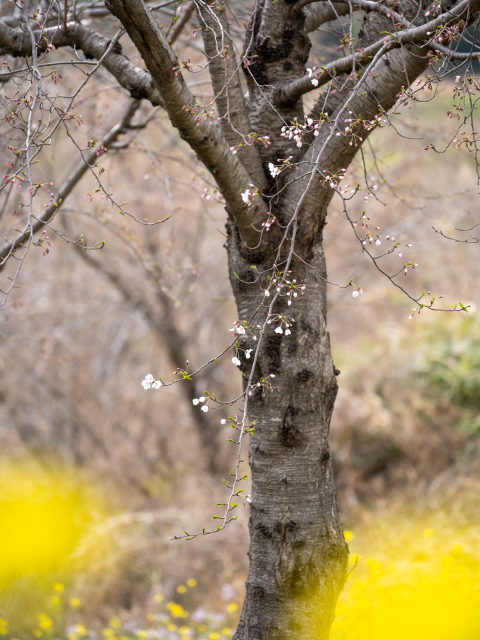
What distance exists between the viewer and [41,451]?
5734 millimetres

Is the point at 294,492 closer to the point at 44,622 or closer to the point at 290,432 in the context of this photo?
the point at 290,432

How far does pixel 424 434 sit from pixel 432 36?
413 centimetres

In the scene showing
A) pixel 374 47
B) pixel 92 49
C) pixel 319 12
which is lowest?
pixel 374 47

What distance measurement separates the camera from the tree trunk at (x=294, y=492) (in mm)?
1787

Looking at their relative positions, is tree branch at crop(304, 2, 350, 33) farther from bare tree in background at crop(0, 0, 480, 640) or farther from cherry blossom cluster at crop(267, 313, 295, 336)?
cherry blossom cluster at crop(267, 313, 295, 336)

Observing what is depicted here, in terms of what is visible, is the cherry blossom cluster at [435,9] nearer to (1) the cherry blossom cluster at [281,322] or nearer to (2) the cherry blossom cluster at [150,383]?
(1) the cherry blossom cluster at [281,322]

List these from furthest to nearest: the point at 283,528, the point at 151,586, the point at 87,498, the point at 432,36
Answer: the point at 87,498
the point at 151,586
the point at 283,528
the point at 432,36

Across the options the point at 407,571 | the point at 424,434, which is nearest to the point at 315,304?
the point at 407,571

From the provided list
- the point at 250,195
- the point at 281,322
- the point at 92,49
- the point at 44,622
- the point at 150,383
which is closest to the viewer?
the point at 150,383

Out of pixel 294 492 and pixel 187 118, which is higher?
pixel 187 118

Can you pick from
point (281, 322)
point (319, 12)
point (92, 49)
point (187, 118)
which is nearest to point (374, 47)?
point (187, 118)

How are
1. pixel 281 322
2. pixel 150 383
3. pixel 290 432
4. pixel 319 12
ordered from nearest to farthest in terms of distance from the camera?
pixel 150 383 < pixel 281 322 < pixel 290 432 < pixel 319 12

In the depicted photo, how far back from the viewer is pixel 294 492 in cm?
182

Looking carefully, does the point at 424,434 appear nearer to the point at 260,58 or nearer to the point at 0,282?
the point at 260,58
